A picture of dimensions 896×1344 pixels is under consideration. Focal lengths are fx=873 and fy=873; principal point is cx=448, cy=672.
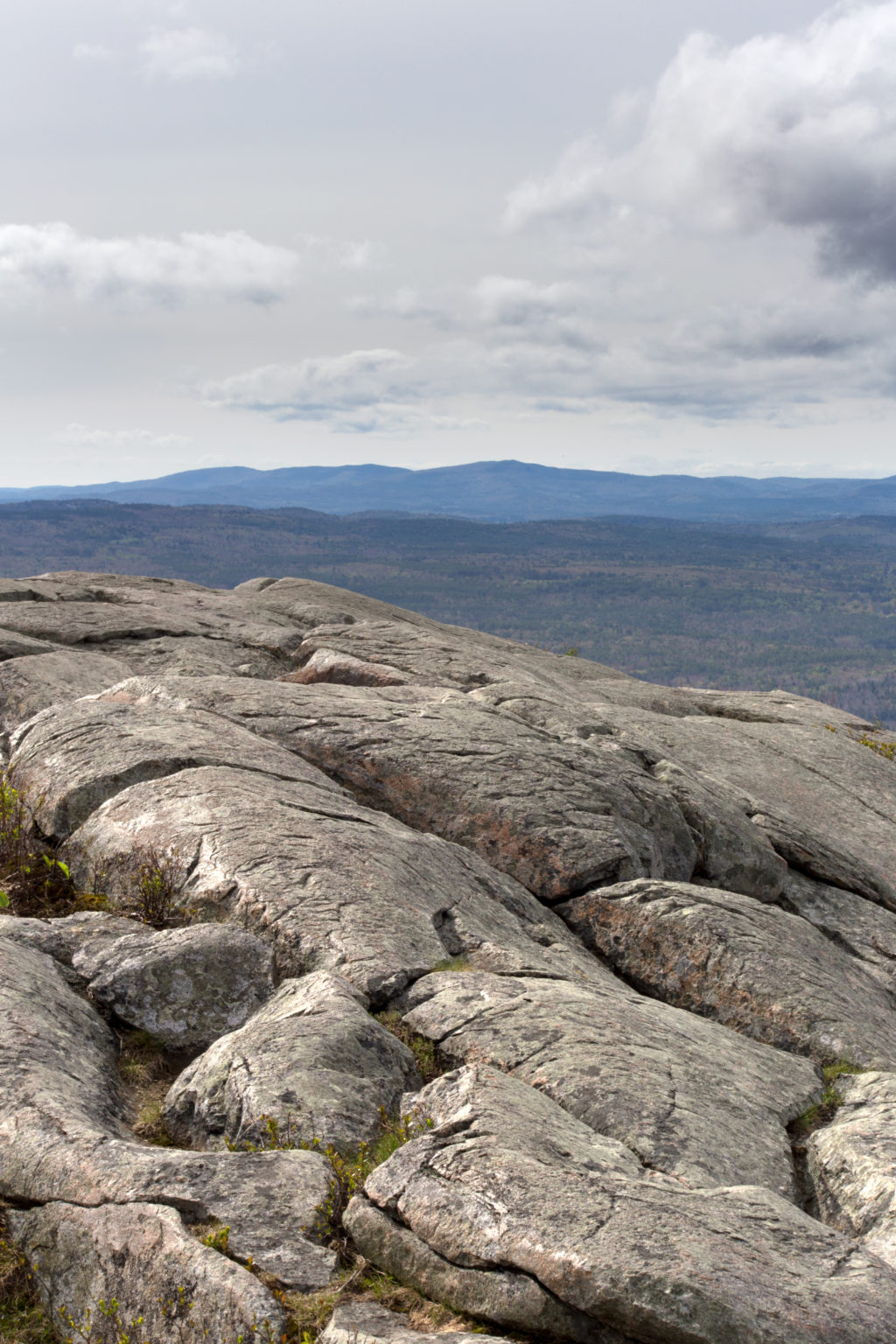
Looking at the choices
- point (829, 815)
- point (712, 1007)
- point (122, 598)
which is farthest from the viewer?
point (122, 598)

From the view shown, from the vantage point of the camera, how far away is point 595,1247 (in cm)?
730

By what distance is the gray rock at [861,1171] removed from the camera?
9758mm

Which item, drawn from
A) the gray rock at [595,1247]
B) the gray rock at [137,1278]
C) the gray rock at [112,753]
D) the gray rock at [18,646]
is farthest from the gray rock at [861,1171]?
the gray rock at [18,646]

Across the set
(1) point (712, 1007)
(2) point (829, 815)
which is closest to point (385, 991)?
(1) point (712, 1007)

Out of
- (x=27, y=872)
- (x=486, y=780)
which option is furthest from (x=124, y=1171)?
(x=486, y=780)

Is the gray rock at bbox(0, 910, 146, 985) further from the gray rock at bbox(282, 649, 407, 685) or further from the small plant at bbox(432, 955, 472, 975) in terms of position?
the gray rock at bbox(282, 649, 407, 685)

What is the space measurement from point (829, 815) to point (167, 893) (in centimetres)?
2340

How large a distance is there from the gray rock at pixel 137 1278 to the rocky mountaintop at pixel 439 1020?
0.03 metres

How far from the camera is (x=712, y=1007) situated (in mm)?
16141

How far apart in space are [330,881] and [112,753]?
607 cm

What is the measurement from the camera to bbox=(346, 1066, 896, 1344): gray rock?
23.0 feet

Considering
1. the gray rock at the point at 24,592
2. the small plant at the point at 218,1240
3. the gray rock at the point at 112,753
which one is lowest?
the small plant at the point at 218,1240

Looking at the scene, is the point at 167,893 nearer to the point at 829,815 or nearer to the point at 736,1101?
the point at 736,1101

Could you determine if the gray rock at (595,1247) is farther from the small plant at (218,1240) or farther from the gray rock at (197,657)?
the gray rock at (197,657)
